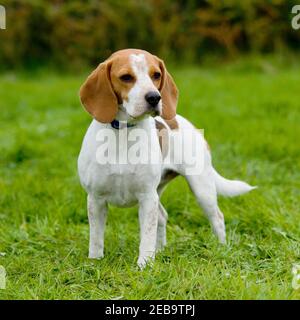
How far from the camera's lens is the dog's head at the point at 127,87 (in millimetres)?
3920

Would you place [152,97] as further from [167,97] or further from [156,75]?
[167,97]

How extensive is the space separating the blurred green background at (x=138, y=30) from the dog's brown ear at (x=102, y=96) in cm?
975

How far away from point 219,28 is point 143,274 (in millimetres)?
10710

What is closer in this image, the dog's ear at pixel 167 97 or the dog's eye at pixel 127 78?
the dog's eye at pixel 127 78

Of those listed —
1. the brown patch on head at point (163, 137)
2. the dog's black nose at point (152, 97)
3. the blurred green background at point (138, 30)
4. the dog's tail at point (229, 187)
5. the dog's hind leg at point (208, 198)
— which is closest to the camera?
the dog's black nose at point (152, 97)

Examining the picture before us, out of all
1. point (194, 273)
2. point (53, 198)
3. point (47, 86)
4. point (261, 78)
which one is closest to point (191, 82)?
point (261, 78)

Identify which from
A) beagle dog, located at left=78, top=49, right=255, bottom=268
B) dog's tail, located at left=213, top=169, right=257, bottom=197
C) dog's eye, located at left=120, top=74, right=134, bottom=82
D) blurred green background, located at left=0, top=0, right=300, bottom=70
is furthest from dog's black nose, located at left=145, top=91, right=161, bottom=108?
blurred green background, located at left=0, top=0, right=300, bottom=70

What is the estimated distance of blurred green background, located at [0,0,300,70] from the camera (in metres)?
13.8

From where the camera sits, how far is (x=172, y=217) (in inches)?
219

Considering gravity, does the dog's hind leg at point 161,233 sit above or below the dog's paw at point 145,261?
below

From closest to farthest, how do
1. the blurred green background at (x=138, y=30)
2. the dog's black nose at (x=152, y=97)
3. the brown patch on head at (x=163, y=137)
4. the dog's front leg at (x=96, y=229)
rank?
1. the dog's black nose at (x=152, y=97)
2. the dog's front leg at (x=96, y=229)
3. the brown patch on head at (x=163, y=137)
4. the blurred green background at (x=138, y=30)

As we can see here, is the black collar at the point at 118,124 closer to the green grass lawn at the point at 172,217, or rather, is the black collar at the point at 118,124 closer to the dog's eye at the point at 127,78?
the dog's eye at the point at 127,78

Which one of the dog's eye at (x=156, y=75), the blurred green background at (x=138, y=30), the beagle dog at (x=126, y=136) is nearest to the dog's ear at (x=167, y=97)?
the beagle dog at (x=126, y=136)

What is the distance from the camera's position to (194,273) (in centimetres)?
396
